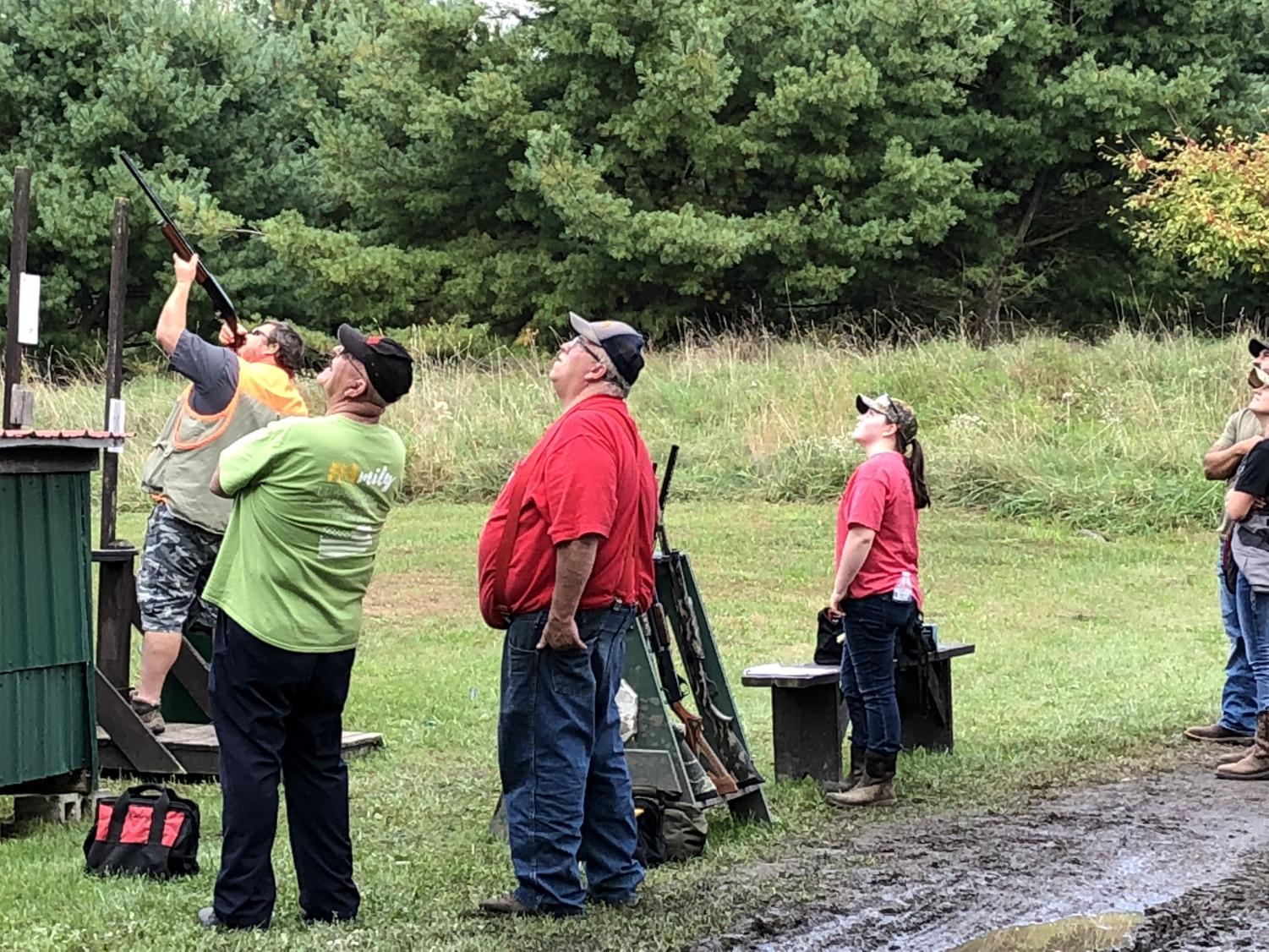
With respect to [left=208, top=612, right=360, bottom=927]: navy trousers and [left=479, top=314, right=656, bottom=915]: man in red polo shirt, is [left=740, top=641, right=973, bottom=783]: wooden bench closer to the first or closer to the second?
[left=479, top=314, right=656, bottom=915]: man in red polo shirt

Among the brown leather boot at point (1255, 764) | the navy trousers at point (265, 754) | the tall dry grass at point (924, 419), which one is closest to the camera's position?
the navy trousers at point (265, 754)

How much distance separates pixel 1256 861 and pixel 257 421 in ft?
14.9

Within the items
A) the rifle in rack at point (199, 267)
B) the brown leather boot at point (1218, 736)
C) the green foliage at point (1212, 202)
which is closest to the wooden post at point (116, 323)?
the rifle in rack at point (199, 267)

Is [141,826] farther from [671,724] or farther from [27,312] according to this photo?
[27,312]

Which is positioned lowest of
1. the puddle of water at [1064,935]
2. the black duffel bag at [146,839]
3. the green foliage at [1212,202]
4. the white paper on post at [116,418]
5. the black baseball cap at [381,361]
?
the puddle of water at [1064,935]

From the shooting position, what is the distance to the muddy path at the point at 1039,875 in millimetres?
5199

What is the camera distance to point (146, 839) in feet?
18.5

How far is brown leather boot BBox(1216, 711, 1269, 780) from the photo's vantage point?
753 centimetres

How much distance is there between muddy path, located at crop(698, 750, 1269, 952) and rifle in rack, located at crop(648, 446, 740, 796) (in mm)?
406

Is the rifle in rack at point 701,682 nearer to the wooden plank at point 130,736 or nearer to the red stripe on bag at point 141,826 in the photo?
the red stripe on bag at point 141,826

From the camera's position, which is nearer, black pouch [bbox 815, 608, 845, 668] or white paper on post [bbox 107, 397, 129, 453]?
white paper on post [bbox 107, 397, 129, 453]

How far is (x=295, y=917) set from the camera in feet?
16.8

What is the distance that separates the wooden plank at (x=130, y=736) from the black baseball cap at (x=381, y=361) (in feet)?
9.56

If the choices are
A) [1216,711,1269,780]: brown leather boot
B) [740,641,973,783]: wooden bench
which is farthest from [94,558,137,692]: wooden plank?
[1216,711,1269,780]: brown leather boot
